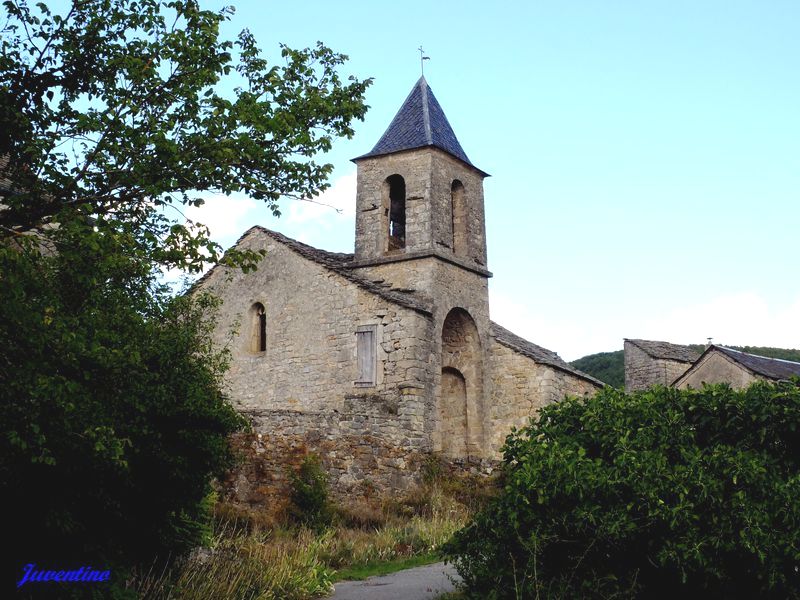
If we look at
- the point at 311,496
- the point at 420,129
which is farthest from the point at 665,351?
the point at 311,496

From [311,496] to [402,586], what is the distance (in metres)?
5.26

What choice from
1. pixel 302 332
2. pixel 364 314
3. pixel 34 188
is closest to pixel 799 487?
pixel 34 188

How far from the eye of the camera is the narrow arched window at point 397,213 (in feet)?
71.4

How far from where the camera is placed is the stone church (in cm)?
1870

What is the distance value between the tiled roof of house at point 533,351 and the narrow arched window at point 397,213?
324cm

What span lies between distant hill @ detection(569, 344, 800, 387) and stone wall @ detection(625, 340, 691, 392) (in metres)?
13.0

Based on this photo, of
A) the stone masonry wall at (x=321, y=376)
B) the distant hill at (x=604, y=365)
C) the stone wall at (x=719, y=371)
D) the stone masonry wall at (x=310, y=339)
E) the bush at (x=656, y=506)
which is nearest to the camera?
the bush at (x=656, y=506)

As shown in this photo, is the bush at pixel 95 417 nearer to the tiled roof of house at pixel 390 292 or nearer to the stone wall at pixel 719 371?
the tiled roof of house at pixel 390 292

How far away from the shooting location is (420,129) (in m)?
21.6

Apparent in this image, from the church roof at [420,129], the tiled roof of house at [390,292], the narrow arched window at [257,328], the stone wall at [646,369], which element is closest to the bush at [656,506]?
the tiled roof of house at [390,292]

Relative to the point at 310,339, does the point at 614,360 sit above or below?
above

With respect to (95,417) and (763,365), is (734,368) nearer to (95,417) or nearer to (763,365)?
(763,365)

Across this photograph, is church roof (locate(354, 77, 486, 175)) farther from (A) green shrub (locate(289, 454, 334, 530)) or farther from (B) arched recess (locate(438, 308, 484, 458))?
(A) green shrub (locate(289, 454, 334, 530))

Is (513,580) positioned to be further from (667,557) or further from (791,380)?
(791,380)
